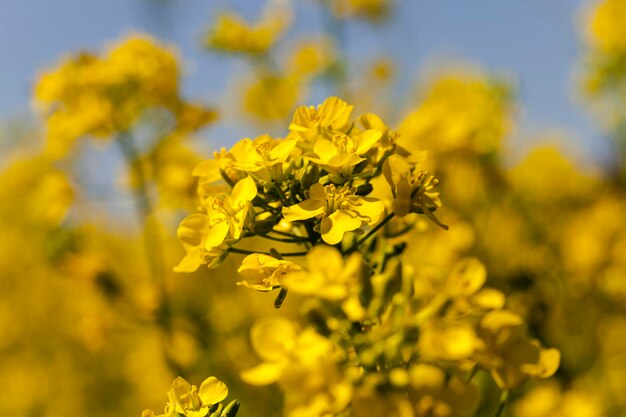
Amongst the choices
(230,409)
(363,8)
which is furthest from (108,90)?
(363,8)

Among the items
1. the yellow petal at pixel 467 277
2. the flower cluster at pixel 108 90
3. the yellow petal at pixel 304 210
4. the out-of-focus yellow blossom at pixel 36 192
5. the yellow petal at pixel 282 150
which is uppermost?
the yellow petal at pixel 282 150

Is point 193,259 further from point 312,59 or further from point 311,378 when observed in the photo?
point 312,59

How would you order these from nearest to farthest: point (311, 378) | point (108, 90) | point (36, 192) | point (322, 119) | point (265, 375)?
point (311, 378)
point (265, 375)
point (322, 119)
point (108, 90)
point (36, 192)

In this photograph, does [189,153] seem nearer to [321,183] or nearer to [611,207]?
[321,183]

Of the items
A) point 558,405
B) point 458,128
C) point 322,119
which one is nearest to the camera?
point 322,119

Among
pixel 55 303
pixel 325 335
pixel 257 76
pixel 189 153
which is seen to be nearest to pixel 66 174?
pixel 189 153

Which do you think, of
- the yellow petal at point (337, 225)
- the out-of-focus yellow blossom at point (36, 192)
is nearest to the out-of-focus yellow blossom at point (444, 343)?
the yellow petal at point (337, 225)

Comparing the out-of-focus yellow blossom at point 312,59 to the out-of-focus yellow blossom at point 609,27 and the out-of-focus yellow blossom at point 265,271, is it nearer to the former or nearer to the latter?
the out-of-focus yellow blossom at point 609,27
